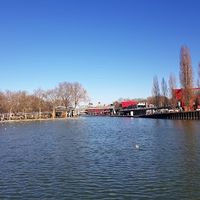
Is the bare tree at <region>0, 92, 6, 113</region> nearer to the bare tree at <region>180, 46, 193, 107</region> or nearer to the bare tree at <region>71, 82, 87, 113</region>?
the bare tree at <region>71, 82, 87, 113</region>

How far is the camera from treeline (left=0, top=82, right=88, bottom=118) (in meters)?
150

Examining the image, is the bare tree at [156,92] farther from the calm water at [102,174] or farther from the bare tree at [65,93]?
the calm water at [102,174]

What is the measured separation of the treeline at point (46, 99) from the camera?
149500 mm

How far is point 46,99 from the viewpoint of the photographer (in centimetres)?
16550

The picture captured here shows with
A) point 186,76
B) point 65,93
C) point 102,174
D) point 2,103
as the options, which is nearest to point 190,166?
point 102,174

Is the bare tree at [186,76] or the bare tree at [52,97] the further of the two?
the bare tree at [52,97]

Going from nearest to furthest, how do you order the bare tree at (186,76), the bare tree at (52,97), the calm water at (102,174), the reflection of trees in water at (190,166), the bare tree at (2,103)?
the calm water at (102,174) → the reflection of trees in water at (190,166) → the bare tree at (186,76) → the bare tree at (2,103) → the bare tree at (52,97)

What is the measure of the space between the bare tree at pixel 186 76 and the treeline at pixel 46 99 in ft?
241

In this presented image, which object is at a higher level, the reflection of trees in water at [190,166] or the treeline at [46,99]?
the treeline at [46,99]

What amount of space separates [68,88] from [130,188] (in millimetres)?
149082

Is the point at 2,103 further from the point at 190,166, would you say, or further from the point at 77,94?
the point at 190,166

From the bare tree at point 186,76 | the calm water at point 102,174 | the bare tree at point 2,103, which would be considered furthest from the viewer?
the bare tree at point 2,103

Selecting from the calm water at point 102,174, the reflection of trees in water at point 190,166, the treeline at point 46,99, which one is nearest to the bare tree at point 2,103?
the treeline at point 46,99

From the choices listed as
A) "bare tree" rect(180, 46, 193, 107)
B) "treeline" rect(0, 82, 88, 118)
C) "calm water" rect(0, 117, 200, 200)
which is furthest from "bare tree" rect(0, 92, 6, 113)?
"calm water" rect(0, 117, 200, 200)
